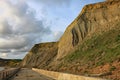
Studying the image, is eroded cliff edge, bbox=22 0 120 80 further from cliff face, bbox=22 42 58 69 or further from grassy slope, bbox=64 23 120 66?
cliff face, bbox=22 42 58 69

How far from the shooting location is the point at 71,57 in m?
86.9

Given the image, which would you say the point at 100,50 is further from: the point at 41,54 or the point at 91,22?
the point at 41,54

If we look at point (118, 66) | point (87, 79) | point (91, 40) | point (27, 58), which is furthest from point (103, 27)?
point (27, 58)

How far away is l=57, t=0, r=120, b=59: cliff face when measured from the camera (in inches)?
3418

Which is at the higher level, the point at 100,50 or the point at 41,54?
the point at 41,54

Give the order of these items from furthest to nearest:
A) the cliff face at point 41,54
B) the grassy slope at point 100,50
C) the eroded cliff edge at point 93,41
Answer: the cliff face at point 41,54
the grassy slope at point 100,50
the eroded cliff edge at point 93,41

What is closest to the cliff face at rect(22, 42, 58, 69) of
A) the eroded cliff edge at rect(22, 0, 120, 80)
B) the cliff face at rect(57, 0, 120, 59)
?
the eroded cliff edge at rect(22, 0, 120, 80)

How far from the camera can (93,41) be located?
8100cm

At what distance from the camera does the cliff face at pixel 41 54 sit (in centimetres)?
Result: 14850

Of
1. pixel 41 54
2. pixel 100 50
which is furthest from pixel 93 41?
pixel 41 54

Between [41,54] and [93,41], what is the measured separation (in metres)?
91.0

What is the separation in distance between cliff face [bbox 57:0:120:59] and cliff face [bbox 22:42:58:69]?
33.0 metres

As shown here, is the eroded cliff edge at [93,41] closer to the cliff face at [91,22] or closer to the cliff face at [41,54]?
the cliff face at [91,22]

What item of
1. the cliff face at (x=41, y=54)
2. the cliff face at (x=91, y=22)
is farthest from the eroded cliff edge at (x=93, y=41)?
the cliff face at (x=41, y=54)
